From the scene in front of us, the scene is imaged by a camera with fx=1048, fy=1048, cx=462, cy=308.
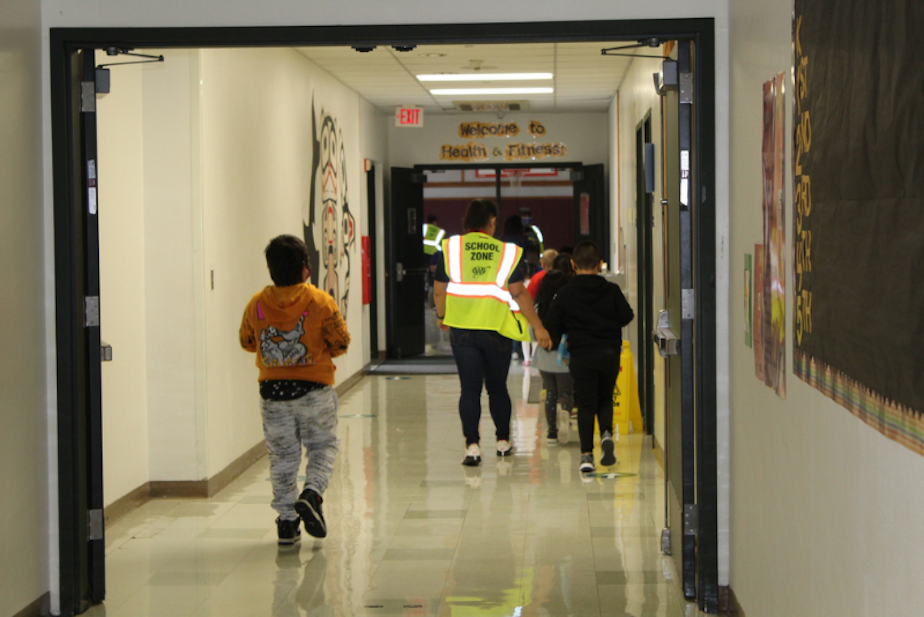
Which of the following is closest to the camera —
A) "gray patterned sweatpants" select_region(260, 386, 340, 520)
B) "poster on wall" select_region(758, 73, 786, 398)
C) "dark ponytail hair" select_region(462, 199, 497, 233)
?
"poster on wall" select_region(758, 73, 786, 398)

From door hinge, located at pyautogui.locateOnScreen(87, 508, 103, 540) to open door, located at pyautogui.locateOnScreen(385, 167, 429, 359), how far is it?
28.5ft

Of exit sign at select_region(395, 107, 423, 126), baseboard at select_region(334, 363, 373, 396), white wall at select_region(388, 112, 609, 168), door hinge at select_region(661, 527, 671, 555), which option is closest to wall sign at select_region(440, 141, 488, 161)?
white wall at select_region(388, 112, 609, 168)

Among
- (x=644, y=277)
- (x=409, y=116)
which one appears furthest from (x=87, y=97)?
(x=409, y=116)

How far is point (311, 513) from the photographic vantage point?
4.61 meters

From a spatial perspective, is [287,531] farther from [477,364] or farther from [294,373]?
[477,364]

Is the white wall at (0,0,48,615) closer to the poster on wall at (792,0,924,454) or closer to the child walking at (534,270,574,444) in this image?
the poster on wall at (792,0,924,454)

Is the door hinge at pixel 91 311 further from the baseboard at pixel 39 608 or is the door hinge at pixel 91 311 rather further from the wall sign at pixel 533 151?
the wall sign at pixel 533 151

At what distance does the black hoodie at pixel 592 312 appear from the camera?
607cm

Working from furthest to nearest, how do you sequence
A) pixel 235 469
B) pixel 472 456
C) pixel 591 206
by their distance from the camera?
pixel 591 206 < pixel 472 456 < pixel 235 469

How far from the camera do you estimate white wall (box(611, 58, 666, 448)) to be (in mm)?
6531

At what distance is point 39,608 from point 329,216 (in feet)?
19.7

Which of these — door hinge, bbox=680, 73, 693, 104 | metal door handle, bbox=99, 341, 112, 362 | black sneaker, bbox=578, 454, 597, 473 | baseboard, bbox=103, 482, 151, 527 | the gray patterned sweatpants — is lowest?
baseboard, bbox=103, 482, 151, 527

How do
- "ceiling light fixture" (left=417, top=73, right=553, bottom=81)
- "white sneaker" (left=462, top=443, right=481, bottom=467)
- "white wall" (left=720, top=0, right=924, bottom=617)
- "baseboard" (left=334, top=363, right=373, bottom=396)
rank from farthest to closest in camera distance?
"ceiling light fixture" (left=417, top=73, right=553, bottom=81), "baseboard" (left=334, top=363, right=373, bottom=396), "white sneaker" (left=462, top=443, right=481, bottom=467), "white wall" (left=720, top=0, right=924, bottom=617)

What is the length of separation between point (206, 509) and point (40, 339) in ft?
6.46
